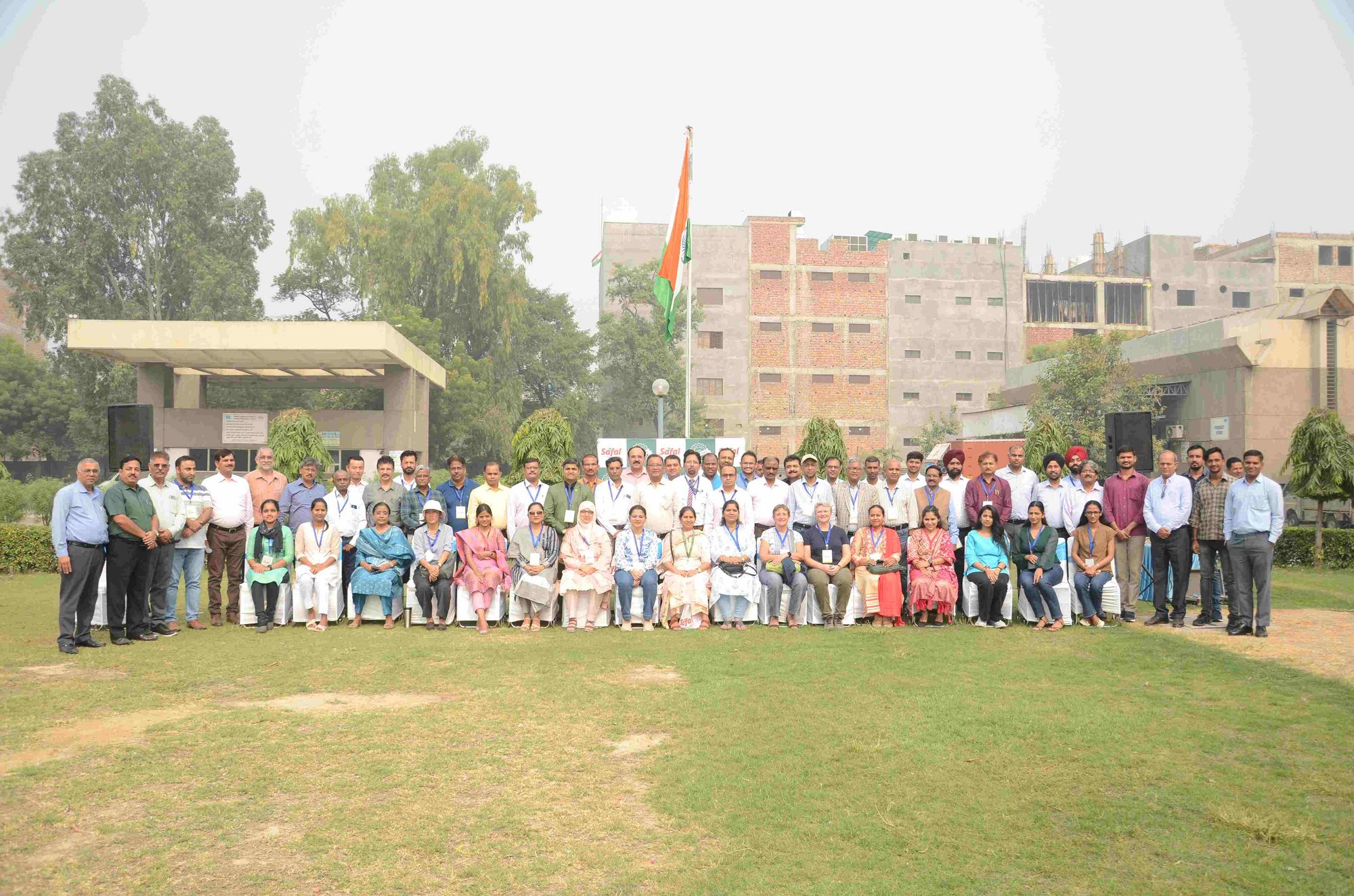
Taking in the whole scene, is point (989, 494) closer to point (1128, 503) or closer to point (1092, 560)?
point (1092, 560)

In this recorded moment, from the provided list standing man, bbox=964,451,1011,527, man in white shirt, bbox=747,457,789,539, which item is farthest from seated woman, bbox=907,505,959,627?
man in white shirt, bbox=747,457,789,539

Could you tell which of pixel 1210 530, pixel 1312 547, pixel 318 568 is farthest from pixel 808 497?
pixel 1312 547

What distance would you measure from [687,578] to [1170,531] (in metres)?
4.92

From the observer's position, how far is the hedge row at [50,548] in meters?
14.7

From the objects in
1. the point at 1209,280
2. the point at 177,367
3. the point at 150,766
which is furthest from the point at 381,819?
the point at 1209,280

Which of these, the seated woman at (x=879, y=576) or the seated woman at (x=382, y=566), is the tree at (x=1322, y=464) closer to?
the seated woman at (x=879, y=576)

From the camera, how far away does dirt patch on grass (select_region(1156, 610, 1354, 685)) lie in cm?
784

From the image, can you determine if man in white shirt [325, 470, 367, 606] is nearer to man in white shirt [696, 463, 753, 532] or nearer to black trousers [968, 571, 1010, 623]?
man in white shirt [696, 463, 753, 532]

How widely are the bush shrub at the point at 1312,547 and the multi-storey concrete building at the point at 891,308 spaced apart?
131 feet

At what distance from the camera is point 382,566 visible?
980cm

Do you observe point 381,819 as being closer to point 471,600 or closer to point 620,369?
point 471,600

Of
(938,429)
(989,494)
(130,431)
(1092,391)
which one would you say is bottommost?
(989,494)

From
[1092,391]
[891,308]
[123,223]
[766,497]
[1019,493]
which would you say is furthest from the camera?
[891,308]

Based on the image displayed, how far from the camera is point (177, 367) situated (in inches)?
1347
